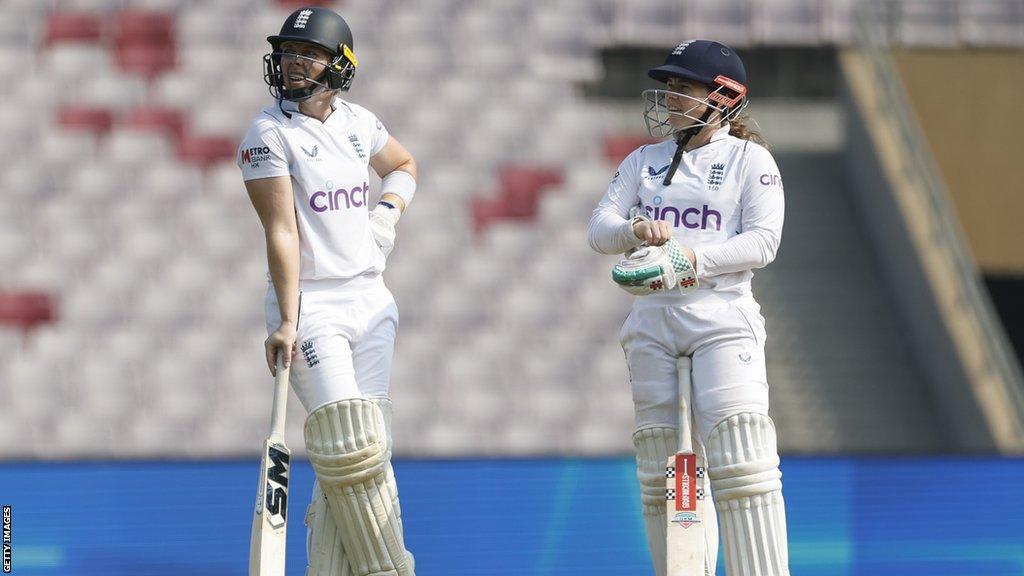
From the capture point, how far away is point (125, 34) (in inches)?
308

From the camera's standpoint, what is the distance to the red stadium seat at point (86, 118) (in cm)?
751

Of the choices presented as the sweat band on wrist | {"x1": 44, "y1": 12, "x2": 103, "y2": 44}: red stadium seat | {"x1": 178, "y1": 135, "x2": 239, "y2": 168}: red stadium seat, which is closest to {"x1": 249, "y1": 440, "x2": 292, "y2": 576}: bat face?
the sweat band on wrist

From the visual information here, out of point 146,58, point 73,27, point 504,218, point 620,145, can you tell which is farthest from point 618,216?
point 73,27

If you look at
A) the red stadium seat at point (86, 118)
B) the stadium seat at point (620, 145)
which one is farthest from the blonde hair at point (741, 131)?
the red stadium seat at point (86, 118)

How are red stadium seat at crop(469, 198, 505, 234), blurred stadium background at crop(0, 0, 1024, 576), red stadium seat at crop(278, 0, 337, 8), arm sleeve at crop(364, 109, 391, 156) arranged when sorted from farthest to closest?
red stadium seat at crop(278, 0, 337, 8)
red stadium seat at crop(469, 198, 505, 234)
blurred stadium background at crop(0, 0, 1024, 576)
arm sleeve at crop(364, 109, 391, 156)

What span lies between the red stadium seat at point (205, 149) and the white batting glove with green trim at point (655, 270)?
4.63 m

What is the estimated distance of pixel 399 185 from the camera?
367cm

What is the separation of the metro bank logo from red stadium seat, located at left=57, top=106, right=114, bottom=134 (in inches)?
193

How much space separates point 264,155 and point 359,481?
0.76 meters

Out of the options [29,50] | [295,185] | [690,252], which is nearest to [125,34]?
[29,50]

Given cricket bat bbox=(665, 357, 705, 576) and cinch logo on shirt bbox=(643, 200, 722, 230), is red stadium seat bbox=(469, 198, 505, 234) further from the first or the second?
cricket bat bbox=(665, 357, 705, 576)

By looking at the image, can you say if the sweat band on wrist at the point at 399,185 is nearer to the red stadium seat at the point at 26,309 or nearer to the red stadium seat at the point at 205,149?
the red stadium seat at the point at 26,309

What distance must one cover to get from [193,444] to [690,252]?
12.1 feet

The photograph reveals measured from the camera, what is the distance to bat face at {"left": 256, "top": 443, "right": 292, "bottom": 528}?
319cm
